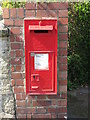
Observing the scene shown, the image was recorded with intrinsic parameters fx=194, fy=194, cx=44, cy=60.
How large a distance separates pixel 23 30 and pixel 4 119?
51.9 inches

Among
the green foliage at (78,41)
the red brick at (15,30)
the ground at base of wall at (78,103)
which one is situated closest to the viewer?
the red brick at (15,30)

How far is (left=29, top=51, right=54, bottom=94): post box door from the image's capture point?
8.11ft

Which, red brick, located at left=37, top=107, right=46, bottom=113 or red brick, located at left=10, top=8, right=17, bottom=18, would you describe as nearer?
red brick, located at left=10, top=8, right=17, bottom=18

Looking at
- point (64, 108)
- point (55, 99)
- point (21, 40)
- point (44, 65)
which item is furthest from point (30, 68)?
point (64, 108)

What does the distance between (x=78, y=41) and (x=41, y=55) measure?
2.69 m

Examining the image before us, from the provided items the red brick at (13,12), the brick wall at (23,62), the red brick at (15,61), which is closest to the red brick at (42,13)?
the brick wall at (23,62)

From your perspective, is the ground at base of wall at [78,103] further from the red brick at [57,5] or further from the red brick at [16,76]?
the red brick at [57,5]

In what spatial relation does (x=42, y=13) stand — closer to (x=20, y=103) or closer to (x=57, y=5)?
(x=57, y=5)

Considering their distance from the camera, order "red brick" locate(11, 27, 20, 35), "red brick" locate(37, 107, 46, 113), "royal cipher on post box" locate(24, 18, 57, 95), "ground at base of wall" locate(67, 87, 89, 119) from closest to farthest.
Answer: "royal cipher on post box" locate(24, 18, 57, 95)
"red brick" locate(11, 27, 20, 35)
"red brick" locate(37, 107, 46, 113)
"ground at base of wall" locate(67, 87, 89, 119)

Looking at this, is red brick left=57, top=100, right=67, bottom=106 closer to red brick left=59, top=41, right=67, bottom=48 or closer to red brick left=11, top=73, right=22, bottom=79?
red brick left=11, top=73, right=22, bottom=79

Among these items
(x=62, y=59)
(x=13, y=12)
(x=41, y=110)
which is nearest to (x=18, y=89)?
(x=41, y=110)

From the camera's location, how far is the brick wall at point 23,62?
97.1 inches

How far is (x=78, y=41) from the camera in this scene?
4973 mm

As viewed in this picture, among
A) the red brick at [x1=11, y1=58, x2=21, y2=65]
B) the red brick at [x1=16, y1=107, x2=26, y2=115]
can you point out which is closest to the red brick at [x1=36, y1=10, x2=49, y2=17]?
the red brick at [x1=11, y1=58, x2=21, y2=65]
